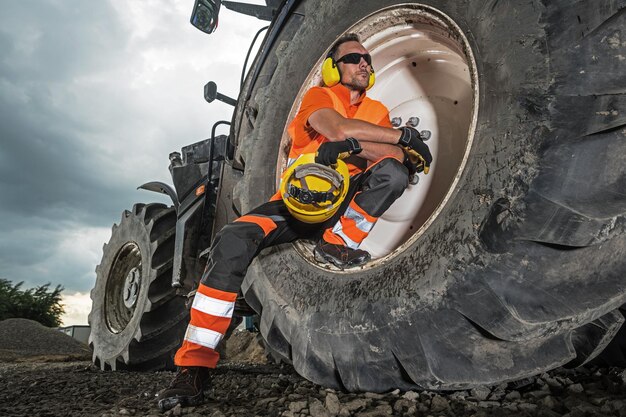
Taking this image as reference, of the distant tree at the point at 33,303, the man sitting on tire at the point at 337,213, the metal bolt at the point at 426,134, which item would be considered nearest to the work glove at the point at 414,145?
the man sitting on tire at the point at 337,213

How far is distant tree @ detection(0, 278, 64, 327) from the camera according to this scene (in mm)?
15109

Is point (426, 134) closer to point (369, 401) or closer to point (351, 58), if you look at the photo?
point (351, 58)

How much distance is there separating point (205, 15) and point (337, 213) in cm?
225

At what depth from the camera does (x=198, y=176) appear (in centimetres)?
339

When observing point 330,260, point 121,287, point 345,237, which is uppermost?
point 121,287

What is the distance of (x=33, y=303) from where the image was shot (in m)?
15.4

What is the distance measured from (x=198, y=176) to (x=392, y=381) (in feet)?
7.84

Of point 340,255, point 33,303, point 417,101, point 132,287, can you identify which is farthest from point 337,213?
point 33,303

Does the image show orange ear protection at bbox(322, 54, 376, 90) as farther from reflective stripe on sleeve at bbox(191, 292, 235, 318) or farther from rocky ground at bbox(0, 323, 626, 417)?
rocky ground at bbox(0, 323, 626, 417)

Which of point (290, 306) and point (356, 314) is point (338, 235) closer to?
point (290, 306)

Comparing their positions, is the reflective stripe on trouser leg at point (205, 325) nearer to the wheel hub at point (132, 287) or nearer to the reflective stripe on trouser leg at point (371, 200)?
the reflective stripe on trouser leg at point (371, 200)

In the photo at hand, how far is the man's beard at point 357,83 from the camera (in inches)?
83.3

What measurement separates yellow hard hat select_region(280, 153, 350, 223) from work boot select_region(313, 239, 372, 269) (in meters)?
0.15

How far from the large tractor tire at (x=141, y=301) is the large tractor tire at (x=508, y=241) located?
2055mm
